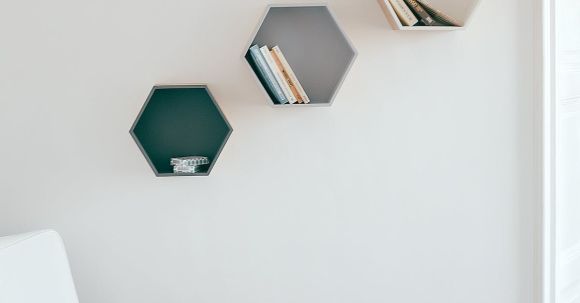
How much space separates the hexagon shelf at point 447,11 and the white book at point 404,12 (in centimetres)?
2

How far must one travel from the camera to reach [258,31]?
2211mm

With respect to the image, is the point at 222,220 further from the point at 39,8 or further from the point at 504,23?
the point at 504,23

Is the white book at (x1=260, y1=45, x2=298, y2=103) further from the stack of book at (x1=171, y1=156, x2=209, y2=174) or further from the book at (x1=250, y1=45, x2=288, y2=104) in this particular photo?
the stack of book at (x1=171, y1=156, x2=209, y2=174)

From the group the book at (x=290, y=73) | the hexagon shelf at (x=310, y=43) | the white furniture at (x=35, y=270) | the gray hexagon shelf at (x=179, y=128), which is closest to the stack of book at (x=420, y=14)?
the hexagon shelf at (x=310, y=43)

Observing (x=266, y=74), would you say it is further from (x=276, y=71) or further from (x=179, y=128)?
(x=179, y=128)

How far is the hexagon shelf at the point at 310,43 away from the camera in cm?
221

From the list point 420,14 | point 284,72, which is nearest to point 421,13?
point 420,14

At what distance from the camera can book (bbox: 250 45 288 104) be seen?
2.07 m

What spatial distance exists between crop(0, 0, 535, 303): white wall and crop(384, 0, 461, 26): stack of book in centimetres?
9

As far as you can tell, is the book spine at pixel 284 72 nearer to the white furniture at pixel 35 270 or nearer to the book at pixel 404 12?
the book at pixel 404 12

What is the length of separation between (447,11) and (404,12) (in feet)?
0.70

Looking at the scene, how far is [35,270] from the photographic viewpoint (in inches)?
74.3
